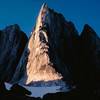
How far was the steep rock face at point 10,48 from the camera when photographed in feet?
235

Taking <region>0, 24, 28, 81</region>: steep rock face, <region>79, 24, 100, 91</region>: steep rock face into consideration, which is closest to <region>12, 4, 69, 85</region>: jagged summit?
<region>79, 24, 100, 91</region>: steep rock face

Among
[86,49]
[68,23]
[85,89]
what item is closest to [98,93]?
[85,89]

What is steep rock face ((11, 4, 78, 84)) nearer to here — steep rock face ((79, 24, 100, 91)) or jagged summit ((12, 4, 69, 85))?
jagged summit ((12, 4, 69, 85))

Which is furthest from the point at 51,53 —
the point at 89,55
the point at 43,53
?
the point at 89,55

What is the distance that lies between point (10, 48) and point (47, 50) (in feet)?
44.9

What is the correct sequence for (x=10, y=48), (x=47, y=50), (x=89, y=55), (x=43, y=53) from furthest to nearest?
(x=10, y=48)
(x=89, y=55)
(x=47, y=50)
(x=43, y=53)

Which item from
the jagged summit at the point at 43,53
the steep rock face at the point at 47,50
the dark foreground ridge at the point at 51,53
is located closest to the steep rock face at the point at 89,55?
the dark foreground ridge at the point at 51,53

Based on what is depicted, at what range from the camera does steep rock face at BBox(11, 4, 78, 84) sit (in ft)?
197

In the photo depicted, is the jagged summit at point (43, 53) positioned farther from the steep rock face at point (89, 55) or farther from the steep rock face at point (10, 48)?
the steep rock face at point (10, 48)

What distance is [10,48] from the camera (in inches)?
3007

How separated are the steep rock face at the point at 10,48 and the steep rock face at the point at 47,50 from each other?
4452 mm

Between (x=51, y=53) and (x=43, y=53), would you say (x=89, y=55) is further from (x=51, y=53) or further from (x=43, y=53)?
(x=43, y=53)

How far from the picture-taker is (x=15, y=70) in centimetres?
6812

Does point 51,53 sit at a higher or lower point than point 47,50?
lower
